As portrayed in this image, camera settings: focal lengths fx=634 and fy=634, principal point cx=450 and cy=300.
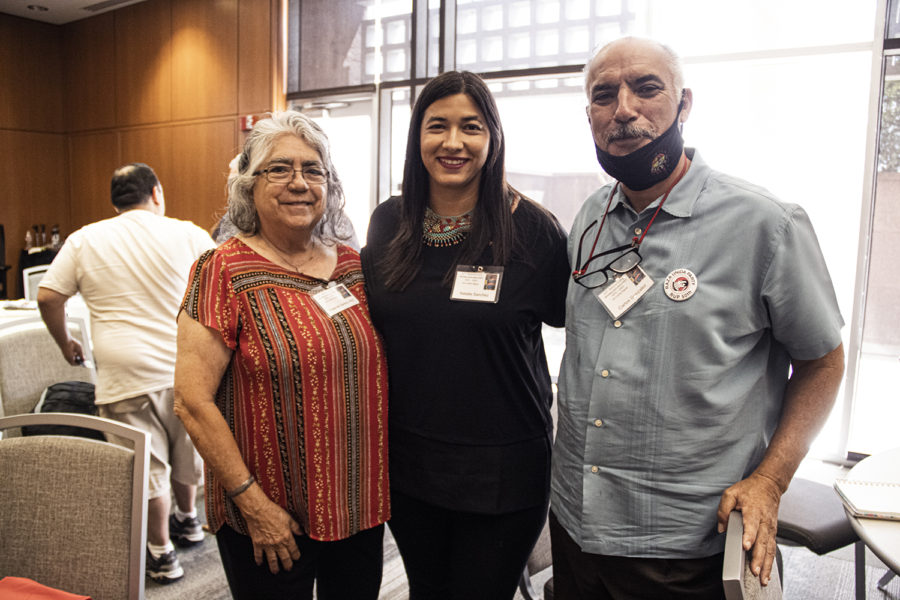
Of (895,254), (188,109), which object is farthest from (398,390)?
(188,109)

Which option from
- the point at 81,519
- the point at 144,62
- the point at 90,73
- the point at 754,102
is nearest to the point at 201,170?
the point at 144,62

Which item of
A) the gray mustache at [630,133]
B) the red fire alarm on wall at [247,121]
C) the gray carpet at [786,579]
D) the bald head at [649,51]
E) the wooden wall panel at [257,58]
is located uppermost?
the wooden wall panel at [257,58]

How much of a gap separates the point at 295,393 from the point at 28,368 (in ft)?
6.72

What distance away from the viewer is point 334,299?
4.80 feet

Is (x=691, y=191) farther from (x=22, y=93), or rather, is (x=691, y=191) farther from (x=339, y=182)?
(x=22, y=93)

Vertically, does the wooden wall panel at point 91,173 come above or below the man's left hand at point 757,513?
above

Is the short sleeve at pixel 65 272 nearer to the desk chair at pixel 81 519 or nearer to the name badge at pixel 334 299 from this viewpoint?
the desk chair at pixel 81 519

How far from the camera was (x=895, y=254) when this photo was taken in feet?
12.3

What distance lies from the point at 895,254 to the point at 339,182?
142 inches

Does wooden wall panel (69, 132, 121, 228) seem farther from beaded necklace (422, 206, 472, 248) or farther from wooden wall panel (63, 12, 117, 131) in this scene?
beaded necklace (422, 206, 472, 248)

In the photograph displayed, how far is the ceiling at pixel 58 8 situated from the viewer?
725 centimetres

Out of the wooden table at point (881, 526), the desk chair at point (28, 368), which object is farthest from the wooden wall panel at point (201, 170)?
the wooden table at point (881, 526)

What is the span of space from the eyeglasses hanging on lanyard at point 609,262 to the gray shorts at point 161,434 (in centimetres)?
198

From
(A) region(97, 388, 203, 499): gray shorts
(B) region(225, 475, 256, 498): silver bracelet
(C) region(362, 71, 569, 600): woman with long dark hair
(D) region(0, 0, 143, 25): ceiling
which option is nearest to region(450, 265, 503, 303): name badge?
(C) region(362, 71, 569, 600): woman with long dark hair
